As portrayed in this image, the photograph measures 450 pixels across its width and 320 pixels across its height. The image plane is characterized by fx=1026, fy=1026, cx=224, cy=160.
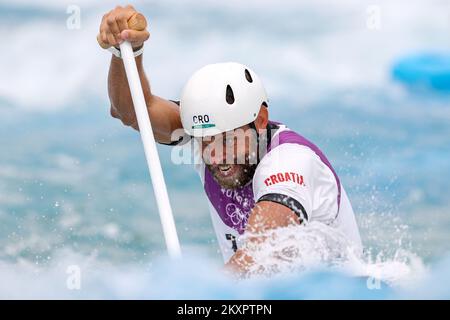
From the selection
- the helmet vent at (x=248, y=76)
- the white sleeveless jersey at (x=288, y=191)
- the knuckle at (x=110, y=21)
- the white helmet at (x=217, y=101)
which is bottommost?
the white sleeveless jersey at (x=288, y=191)

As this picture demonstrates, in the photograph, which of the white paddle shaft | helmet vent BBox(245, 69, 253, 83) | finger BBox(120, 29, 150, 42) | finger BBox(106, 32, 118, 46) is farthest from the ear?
finger BBox(106, 32, 118, 46)

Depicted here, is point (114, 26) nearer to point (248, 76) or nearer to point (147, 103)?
point (147, 103)

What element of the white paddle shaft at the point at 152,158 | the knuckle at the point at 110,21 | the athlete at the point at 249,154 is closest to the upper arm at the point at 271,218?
the athlete at the point at 249,154

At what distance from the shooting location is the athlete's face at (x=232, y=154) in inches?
184

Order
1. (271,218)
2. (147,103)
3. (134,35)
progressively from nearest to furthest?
(271,218), (134,35), (147,103)

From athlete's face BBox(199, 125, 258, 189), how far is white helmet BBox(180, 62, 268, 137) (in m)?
0.05

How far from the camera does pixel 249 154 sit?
4723 millimetres

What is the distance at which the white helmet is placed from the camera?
4648 millimetres

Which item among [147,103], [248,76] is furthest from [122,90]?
[248,76]

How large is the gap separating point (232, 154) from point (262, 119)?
29 cm

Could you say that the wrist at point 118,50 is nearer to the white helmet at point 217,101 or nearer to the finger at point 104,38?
the finger at point 104,38

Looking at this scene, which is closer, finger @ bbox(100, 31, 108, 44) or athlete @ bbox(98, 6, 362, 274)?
athlete @ bbox(98, 6, 362, 274)

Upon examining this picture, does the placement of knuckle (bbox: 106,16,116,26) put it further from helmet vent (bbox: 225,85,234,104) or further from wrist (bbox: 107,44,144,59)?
helmet vent (bbox: 225,85,234,104)
